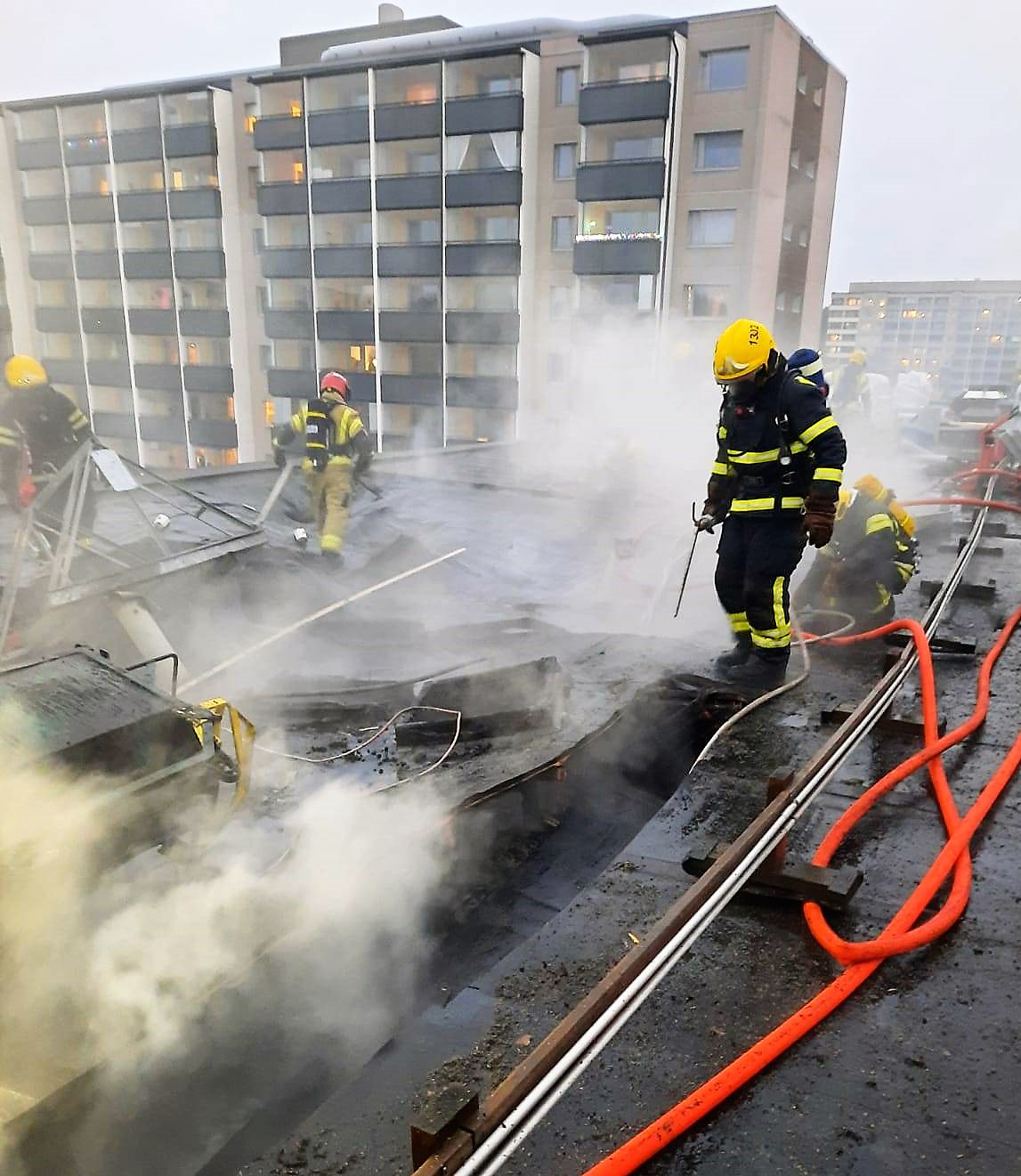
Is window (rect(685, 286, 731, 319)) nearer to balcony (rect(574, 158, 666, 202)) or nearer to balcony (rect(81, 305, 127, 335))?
balcony (rect(574, 158, 666, 202))

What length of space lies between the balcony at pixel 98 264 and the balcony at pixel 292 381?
811cm

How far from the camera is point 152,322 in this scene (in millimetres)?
32719

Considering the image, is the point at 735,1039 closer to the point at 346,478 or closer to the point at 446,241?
the point at 346,478

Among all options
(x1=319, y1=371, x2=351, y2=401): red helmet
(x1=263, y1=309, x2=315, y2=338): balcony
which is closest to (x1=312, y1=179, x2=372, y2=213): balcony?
(x1=263, y1=309, x2=315, y2=338): balcony

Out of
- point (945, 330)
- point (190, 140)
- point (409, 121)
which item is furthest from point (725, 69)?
point (945, 330)

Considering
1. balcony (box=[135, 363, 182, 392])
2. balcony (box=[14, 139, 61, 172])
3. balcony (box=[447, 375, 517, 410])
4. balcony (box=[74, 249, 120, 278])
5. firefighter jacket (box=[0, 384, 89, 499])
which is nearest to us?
firefighter jacket (box=[0, 384, 89, 499])

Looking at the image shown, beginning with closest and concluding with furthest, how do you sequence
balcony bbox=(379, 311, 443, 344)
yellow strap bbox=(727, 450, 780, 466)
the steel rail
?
the steel rail
yellow strap bbox=(727, 450, 780, 466)
balcony bbox=(379, 311, 443, 344)

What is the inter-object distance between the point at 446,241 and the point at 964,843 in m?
27.5

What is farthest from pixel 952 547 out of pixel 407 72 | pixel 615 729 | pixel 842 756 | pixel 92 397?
pixel 92 397

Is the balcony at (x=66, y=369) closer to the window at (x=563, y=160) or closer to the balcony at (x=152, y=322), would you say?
the balcony at (x=152, y=322)

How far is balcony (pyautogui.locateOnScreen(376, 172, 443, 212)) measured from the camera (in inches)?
1053

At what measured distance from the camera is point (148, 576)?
567 cm

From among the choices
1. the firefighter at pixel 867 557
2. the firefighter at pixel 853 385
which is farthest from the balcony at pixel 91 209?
the firefighter at pixel 867 557

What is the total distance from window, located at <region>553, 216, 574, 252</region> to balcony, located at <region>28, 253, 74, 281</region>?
2000 cm
